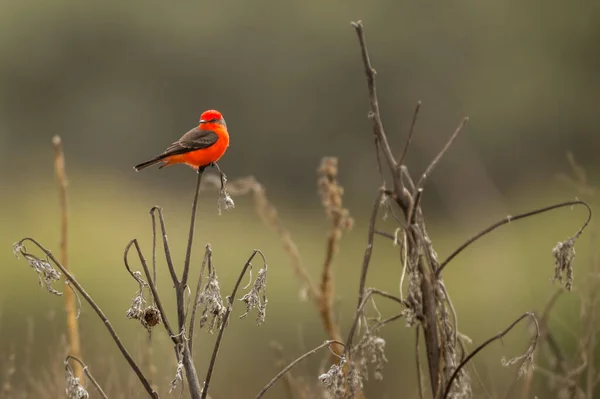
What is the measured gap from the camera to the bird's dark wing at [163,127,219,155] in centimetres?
154

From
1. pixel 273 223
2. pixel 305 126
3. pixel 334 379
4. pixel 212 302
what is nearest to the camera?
pixel 212 302

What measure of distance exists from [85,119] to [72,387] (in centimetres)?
795

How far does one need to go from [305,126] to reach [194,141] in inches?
275

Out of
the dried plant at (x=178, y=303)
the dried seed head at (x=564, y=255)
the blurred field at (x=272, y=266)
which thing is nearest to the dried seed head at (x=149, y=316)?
the dried plant at (x=178, y=303)

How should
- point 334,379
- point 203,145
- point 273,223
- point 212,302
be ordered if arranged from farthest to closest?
point 273,223 → point 203,145 → point 334,379 → point 212,302

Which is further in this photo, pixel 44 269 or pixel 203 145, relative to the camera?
pixel 203 145

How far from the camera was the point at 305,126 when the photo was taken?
8547mm

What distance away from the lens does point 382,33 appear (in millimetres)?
9039

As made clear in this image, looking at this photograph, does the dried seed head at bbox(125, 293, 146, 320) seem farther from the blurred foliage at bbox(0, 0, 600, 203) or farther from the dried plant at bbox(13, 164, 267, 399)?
the blurred foliage at bbox(0, 0, 600, 203)

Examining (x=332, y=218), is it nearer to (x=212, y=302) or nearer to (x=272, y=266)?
(x=212, y=302)

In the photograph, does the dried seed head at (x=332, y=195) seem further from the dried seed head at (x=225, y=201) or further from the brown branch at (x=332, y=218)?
the dried seed head at (x=225, y=201)

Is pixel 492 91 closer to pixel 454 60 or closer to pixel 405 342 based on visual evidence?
pixel 454 60

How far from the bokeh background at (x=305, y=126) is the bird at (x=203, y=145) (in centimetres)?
536

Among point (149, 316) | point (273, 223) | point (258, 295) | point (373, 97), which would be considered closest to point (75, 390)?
point (149, 316)
